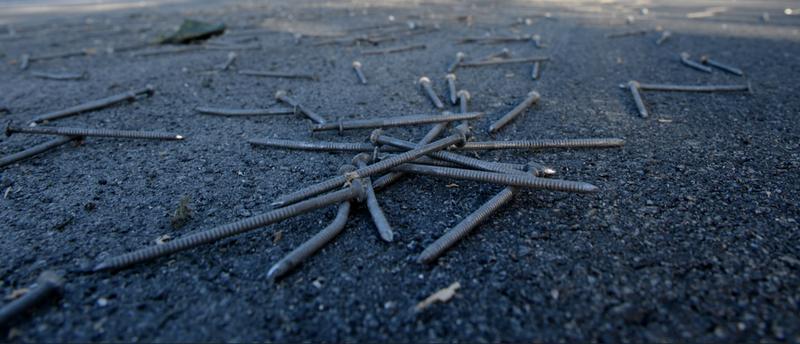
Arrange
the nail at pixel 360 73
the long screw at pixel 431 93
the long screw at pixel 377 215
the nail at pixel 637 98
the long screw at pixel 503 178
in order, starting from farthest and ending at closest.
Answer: the nail at pixel 360 73 < the long screw at pixel 431 93 < the nail at pixel 637 98 < the long screw at pixel 503 178 < the long screw at pixel 377 215

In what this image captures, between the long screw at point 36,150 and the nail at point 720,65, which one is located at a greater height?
the nail at point 720,65

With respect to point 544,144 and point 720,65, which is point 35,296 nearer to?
point 544,144

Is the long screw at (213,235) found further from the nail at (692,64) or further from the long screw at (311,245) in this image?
the nail at (692,64)

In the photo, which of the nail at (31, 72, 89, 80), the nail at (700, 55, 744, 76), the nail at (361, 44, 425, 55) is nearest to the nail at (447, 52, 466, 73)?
the nail at (361, 44, 425, 55)

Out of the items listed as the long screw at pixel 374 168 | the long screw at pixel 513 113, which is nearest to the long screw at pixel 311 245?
the long screw at pixel 374 168

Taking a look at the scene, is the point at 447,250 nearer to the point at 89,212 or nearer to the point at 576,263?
the point at 576,263

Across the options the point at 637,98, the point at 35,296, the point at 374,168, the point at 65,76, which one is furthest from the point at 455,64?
the point at 65,76

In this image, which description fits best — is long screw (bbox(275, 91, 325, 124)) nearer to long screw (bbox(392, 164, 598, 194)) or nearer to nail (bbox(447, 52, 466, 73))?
long screw (bbox(392, 164, 598, 194))
